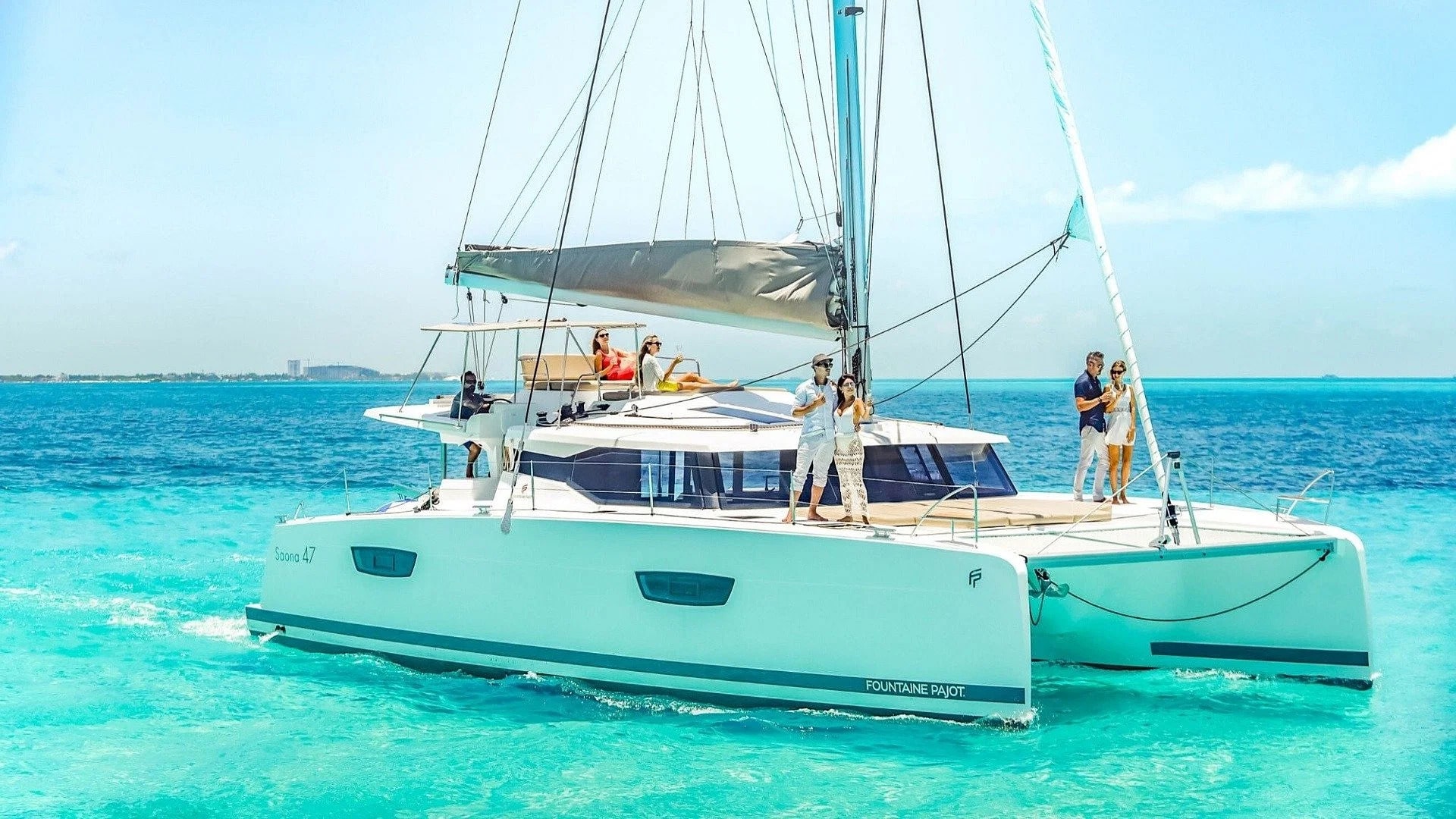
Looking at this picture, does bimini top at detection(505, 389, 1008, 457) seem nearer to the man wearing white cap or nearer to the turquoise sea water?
the man wearing white cap

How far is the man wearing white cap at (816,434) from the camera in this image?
412 inches

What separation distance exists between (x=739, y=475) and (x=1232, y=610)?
452cm

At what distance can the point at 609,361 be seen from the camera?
1416cm

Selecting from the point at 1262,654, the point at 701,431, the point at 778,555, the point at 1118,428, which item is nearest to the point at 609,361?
the point at 701,431

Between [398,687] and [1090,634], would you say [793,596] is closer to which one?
[1090,634]

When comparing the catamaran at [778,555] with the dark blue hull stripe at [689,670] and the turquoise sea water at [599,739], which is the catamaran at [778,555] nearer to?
the dark blue hull stripe at [689,670]

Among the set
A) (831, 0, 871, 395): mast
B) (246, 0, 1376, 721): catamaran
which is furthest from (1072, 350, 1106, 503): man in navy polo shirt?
(831, 0, 871, 395): mast

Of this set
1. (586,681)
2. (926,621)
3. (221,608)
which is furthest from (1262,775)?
(221,608)

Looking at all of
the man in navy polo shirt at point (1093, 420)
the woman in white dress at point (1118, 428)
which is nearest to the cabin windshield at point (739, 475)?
the man in navy polo shirt at point (1093, 420)

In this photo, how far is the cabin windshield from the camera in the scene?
11195 millimetres

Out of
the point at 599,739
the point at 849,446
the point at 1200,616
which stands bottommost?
the point at 599,739

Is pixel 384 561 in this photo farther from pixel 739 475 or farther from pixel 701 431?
pixel 739 475

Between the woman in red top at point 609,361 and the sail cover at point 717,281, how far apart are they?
4.08 feet

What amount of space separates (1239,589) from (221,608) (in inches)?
463
